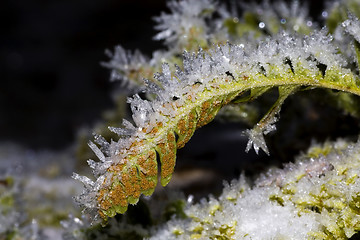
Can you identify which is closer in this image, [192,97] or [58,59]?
[192,97]

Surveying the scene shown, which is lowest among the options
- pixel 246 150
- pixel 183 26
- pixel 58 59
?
pixel 246 150

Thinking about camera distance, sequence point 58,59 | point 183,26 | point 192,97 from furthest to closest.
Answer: point 58,59 → point 183,26 → point 192,97

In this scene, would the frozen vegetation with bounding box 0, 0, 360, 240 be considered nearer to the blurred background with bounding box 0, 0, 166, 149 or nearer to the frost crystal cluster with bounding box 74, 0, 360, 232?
the frost crystal cluster with bounding box 74, 0, 360, 232

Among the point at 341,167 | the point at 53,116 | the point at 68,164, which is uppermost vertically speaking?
the point at 53,116

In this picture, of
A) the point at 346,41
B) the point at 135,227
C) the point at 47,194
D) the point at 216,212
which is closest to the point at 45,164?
the point at 47,194

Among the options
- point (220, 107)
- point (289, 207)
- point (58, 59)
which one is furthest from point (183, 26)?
point (58, 59)

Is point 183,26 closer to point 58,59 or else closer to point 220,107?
point 220,107

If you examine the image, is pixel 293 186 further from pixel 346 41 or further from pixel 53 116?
pixel 53 116
